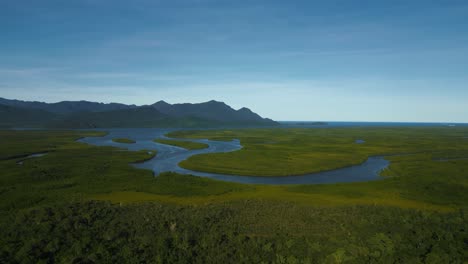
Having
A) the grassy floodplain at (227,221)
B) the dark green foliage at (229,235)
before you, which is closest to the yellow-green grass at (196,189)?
the grassy floodplain at (227,221)

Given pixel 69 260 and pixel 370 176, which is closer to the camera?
pixel 69 260

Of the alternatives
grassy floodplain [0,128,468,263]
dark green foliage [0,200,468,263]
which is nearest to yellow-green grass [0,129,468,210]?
grassy floodplain [0,128,468,263]

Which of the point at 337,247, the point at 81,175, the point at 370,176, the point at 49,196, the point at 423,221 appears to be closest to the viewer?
the point at 337,247

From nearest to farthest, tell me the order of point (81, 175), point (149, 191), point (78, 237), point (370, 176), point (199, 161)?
point (78, 237), point (149, 191), point (81, 175), point (370, 176), point (199, 161)

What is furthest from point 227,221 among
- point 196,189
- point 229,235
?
point 196,189

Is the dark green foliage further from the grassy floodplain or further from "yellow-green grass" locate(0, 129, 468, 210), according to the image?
"yellow-green grass" locate(0, 129, 468, 210)

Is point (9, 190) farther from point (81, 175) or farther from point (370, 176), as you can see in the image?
point (370, 176)

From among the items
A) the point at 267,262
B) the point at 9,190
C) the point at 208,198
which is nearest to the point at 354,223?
the point at 267,262
